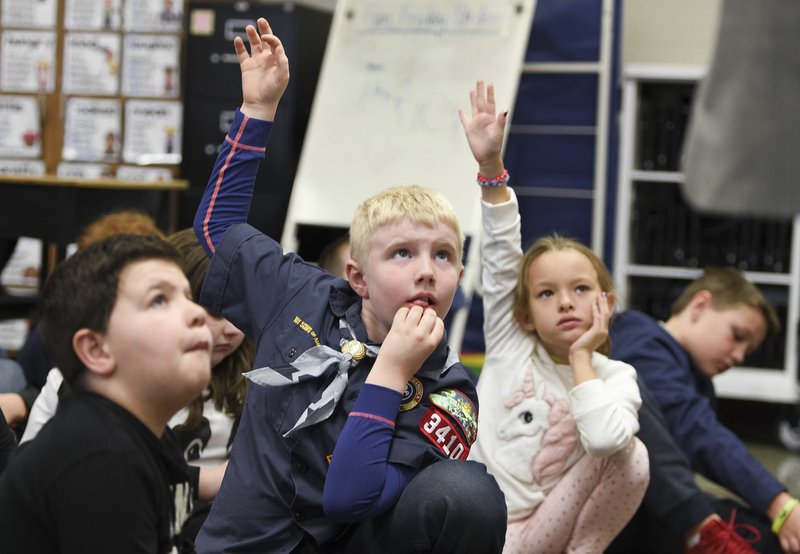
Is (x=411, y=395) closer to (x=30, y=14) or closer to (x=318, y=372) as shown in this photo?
(x=318, y=372)

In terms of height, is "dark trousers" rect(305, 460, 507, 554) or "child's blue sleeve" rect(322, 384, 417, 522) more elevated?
"child's blue sleeve" rect(322, 384, 417, 522)

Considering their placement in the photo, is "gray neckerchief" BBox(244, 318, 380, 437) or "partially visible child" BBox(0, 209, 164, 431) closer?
"gray neckerchief" BBox(244, 318, 380, 437)

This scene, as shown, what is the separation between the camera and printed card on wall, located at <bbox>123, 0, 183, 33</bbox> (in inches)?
199

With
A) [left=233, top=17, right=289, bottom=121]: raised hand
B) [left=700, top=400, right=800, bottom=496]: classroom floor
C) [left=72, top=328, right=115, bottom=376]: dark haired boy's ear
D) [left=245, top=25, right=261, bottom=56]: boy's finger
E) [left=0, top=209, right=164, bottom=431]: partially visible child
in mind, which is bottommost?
[left=700, top=400, right=800, bottom=496]: classroom floor

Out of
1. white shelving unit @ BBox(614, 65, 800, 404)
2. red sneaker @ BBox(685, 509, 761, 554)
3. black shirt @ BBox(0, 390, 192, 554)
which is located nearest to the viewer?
black shirt @ BBox(0, 390, 192, 554)

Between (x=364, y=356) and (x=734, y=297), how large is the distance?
1.42m

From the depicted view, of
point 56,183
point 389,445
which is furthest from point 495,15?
point 389,445

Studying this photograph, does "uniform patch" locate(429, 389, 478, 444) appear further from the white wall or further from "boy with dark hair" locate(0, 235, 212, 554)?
the white wall

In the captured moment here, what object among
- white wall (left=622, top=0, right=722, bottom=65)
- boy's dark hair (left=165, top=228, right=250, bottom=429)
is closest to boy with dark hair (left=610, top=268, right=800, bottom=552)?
boy's dark hair (left=165, top=228, right=250, bottom=429)

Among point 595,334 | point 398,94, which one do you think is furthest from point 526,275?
point 398,94

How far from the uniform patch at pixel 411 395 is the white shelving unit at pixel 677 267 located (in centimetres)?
326

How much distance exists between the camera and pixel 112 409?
122 cm

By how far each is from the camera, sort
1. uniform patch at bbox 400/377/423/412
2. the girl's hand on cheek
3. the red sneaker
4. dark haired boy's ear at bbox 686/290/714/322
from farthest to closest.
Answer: dark haired boy's ear at bbox 686/290/714/322 → the red sneaker → the girl's hand on cheek → uniform patch at bbox 400/377/423/412

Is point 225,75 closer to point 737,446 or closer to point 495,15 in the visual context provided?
point 495,15
